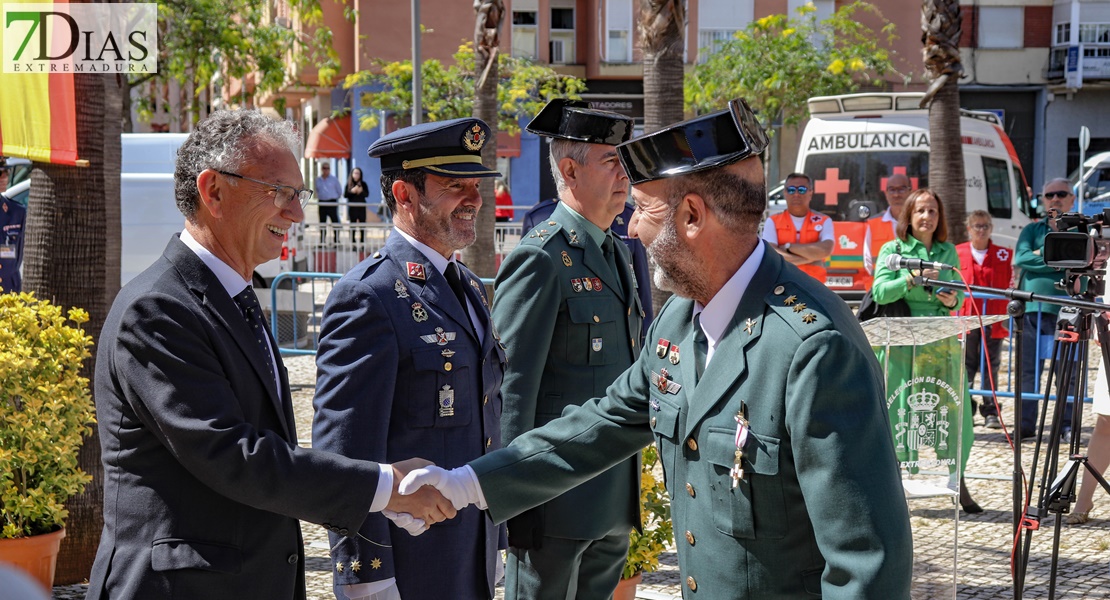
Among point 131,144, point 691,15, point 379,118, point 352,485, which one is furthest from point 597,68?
Result: point 352,485

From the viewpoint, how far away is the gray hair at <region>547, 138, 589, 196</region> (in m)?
4.57

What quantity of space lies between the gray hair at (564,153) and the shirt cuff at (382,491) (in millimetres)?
1736

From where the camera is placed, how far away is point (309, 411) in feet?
36.6

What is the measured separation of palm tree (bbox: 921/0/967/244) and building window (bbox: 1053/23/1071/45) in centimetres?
3137

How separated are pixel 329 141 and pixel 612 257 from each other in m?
31.7

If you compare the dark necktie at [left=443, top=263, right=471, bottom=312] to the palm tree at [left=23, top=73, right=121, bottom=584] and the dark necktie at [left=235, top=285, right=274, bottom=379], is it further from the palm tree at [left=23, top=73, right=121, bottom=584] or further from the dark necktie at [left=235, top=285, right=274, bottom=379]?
the palm tree at [left=23, top=73, right=121, bottom=584]

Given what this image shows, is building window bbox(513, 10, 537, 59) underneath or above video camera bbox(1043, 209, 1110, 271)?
above

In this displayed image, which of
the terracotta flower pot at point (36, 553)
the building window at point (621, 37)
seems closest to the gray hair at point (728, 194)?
the terracotta flower pot at point (36, 553)

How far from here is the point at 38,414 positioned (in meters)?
5.24

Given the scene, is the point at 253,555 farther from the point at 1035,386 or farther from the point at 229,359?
the point at 1035,386

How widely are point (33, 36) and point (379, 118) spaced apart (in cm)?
2809

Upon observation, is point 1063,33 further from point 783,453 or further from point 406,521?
point 783,453

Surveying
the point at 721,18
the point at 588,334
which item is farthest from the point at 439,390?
the point at 721,18

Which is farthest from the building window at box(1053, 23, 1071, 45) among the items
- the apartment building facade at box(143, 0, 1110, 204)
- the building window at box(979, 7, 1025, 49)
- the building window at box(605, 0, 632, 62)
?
the building window at box(605, 0, 632, 62)
